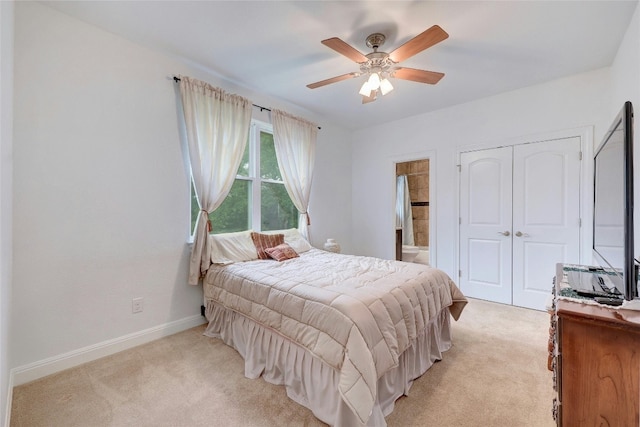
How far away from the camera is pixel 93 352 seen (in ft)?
6.98

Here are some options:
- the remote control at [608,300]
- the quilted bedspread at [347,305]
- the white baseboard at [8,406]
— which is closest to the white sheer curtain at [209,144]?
the quilted bedspread at [347,305]

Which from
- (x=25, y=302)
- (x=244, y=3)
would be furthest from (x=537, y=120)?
(x=25, y=302)

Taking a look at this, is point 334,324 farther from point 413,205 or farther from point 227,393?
point 413,205

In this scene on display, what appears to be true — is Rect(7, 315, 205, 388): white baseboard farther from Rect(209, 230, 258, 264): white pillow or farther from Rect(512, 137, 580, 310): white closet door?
Rect(512, 137, 580, 310): white closet door

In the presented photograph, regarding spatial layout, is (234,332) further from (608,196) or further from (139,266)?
(608,196)

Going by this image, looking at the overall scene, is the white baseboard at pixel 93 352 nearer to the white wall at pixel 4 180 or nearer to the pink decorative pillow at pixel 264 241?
the white wall at pixel 4 180

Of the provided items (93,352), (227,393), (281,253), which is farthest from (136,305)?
(281,253)

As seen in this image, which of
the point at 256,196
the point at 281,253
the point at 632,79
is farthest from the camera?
the point at 256,196

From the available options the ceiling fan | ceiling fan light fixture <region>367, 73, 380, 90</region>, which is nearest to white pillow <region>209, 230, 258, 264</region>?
the ceiling fan

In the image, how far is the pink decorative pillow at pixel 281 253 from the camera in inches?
113

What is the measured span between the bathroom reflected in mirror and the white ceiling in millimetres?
3041

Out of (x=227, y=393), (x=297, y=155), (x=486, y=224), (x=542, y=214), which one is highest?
(x=297, y=155)

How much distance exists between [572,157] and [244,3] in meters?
3.56

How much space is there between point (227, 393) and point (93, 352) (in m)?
1.25
